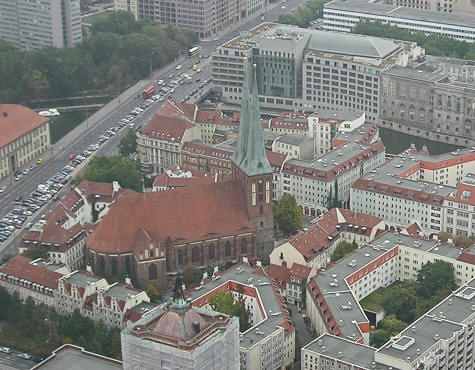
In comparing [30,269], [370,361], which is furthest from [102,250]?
[370,361]

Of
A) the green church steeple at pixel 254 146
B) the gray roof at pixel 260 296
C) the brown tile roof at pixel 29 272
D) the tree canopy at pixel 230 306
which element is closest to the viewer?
the gray roof at pixel 260 296

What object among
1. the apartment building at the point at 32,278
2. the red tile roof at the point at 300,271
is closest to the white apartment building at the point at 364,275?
the red tile roof at the point at 300,271

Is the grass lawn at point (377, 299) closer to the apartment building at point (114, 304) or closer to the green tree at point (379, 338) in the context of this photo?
the green tree at point (379, 338)

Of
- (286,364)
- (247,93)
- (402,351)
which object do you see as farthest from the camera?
(247,93)

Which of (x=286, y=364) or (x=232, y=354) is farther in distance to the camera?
(x=286, y=364)

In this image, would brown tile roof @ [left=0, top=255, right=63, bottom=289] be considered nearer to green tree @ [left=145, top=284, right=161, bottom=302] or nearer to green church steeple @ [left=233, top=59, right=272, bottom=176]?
green tree @ [left=145, top=284, right=161, bottom=302]

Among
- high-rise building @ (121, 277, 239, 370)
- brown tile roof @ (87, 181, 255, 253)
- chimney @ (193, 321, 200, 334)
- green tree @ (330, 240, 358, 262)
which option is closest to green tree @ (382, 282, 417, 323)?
green tree @ (330, 240, 358, 262)

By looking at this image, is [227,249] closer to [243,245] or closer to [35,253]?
[243,245]

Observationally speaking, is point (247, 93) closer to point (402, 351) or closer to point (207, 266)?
point (207, 266)
